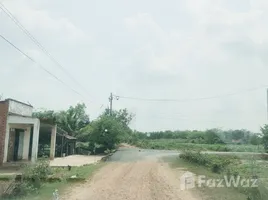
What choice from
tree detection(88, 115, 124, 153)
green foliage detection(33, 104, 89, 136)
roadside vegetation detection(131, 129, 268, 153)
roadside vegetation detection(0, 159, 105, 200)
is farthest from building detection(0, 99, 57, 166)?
green foliage detection(33, 104, 89, 136)

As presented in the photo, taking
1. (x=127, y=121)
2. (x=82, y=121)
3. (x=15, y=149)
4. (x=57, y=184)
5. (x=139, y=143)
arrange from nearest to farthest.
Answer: (x=57, y=184)
(x=15, y=149)
(x=82, y=121)
(x=139, y=143)
(x=127, y=121)

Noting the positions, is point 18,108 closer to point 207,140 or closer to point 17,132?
point 17,132

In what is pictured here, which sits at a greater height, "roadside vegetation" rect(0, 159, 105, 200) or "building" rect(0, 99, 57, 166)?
"building" rect(0, 99, 57, 166)

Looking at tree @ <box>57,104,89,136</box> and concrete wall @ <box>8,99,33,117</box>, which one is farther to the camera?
tree @ <box>57,104,89,136</box>

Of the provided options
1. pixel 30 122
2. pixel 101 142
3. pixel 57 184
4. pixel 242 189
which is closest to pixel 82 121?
pixel 101 142

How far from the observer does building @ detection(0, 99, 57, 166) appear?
74.6ft

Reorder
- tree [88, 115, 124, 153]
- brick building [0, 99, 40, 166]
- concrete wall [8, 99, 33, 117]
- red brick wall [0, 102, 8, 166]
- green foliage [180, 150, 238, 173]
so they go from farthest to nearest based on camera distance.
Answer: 1. tree [88, 115, 124, 153]
2. concrete wall [8, 99, 33, 117]
3. brick building [0, 99, 40, 166]
4. red brick wall [0, 102, 8, 166]
5. green foliage [180, 150, 238, 173]

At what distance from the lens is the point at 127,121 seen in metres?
72.1

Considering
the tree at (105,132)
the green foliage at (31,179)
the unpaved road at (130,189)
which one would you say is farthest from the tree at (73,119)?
the green foliage at (31,179)

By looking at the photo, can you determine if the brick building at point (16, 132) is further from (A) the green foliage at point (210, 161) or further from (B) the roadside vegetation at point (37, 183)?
(A) the green foliage at point (210, 161)

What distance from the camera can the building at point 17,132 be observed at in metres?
22.7

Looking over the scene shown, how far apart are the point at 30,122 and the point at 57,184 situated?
9290 mm

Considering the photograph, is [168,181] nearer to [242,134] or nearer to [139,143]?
[242,134]

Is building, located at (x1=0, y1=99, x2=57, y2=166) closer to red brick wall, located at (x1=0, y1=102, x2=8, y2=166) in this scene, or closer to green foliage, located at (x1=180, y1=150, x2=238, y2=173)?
red brick wall, located at (x1=0, y1=102, x2=8, y2=166)
